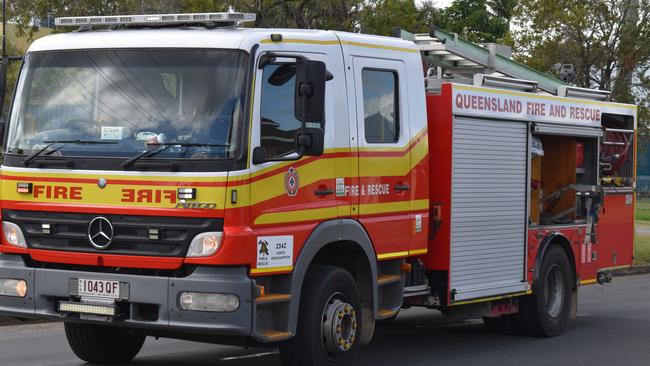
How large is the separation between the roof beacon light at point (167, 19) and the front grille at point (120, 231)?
153cm

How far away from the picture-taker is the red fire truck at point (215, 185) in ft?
26.8

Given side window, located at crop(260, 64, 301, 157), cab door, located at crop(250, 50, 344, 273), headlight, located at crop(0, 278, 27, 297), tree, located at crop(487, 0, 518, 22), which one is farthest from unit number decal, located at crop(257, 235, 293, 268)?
tree, located at crop(487, 0, 518, 22)

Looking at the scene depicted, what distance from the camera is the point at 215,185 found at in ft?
26.6

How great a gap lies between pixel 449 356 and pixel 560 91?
368 cm

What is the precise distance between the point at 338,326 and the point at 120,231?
187 centimetres

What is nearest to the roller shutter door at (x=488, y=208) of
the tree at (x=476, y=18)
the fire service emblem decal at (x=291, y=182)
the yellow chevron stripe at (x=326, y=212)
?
the yellow chevron stripe at (x=326, y=212)

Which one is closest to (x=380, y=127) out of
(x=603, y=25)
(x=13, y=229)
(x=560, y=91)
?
(x=13, y=229)

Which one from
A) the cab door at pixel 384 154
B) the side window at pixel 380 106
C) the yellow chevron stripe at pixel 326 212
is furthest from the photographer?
the side window at pixel 380 106

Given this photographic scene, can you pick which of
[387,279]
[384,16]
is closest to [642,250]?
[384,16]

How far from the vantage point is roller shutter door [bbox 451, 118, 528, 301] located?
10922 mm

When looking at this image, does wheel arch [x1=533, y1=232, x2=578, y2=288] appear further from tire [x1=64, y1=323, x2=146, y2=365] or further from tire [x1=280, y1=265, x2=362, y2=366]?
tire [x1=64, y1=323, x2=146, y2=365]

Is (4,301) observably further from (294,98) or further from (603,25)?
(603,25)

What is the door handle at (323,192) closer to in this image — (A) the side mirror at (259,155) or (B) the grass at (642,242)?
(A) the side mirror at (259,155)

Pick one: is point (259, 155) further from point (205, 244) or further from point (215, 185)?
point (205, 244)
